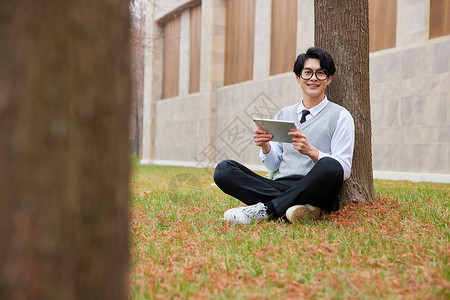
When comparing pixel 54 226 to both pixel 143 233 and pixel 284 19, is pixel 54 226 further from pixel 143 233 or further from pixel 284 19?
pixel 284 19

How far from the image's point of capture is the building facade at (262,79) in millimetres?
9383

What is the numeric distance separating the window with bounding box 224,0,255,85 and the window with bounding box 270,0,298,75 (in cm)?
124

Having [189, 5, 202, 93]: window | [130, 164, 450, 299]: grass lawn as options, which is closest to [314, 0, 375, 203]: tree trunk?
[130, 164, 450, 299]: grass lawn

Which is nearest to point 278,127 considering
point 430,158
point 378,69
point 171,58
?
point 430,158

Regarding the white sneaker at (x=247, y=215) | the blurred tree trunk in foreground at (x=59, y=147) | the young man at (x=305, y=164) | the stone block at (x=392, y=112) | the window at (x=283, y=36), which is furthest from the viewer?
the window at (x=283, y=36)

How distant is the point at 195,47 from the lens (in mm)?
19234

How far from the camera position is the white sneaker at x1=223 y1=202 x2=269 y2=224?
4.07 meters

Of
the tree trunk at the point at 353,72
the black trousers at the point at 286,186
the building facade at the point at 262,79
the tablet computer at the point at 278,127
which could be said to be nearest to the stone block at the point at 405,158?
the building facade at the point at 262,79

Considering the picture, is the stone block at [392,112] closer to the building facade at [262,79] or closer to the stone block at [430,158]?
the building facade at [262,79]

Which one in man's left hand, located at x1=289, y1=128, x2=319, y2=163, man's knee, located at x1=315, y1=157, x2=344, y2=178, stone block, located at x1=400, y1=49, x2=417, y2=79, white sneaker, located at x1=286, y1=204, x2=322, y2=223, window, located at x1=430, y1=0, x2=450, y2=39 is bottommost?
white sneaker, located at x1=286, y1=204, x2=322, y2=223

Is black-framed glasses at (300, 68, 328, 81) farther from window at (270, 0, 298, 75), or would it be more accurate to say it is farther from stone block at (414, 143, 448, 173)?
window at (270, 0, 298, 75)

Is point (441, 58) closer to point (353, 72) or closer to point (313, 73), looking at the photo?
point (353, 72)

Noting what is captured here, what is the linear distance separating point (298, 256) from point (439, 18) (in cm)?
821

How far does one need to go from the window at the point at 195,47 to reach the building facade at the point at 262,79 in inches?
1.9
